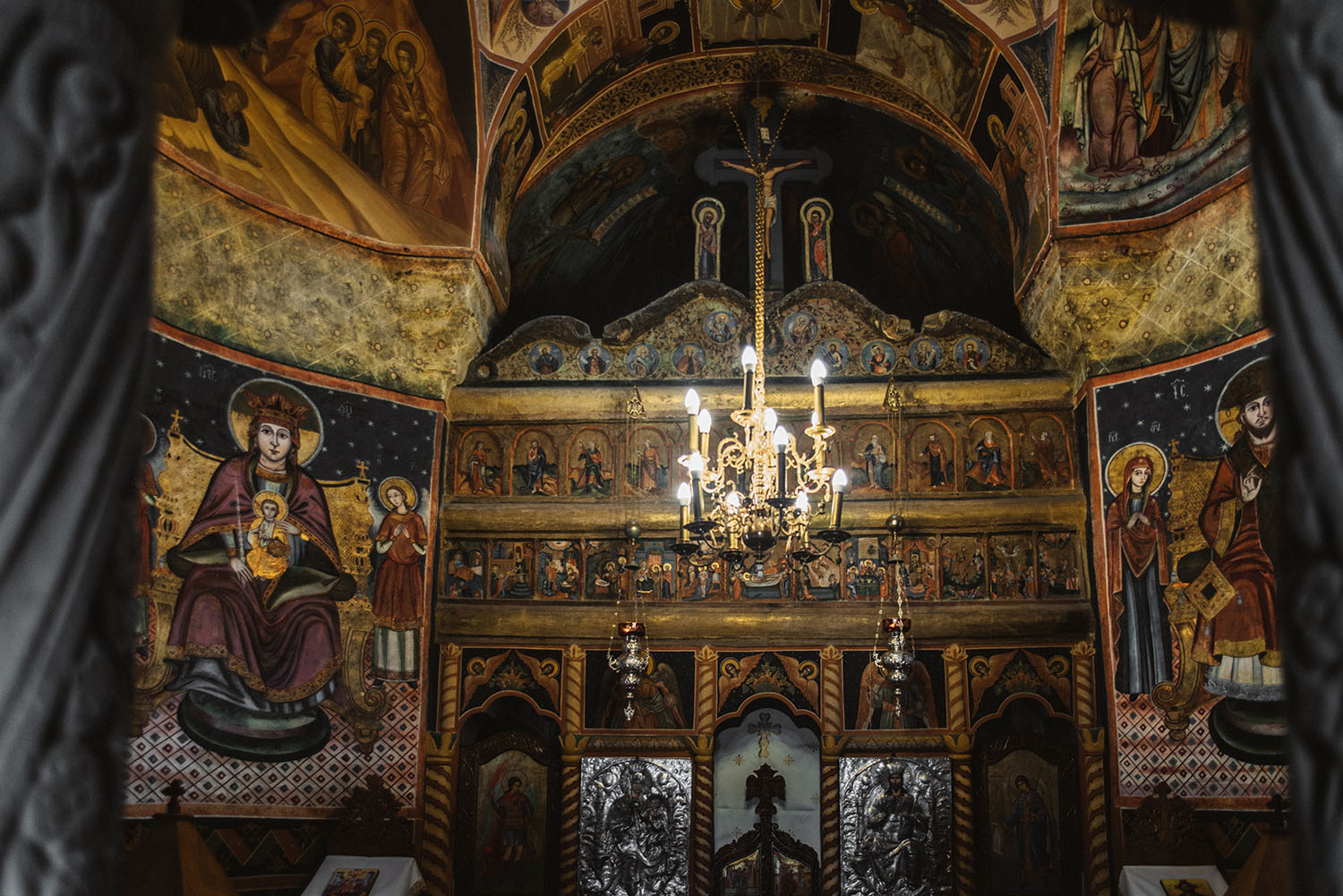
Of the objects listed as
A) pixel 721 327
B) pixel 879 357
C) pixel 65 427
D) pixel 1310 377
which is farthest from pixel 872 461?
pixel 65 427

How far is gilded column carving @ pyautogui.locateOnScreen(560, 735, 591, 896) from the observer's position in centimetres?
973

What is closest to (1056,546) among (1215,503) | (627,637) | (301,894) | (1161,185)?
(1215,503)

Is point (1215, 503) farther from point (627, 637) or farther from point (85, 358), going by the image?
point (85, 358)

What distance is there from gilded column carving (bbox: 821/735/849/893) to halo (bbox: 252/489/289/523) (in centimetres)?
506

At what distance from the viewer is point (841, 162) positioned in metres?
12.5

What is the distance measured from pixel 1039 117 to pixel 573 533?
5583 millimetres

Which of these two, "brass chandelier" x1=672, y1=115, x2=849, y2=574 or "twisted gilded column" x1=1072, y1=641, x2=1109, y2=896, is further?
"twisted gilded column" x1=1072, y1=641, x2=1109, y2=896

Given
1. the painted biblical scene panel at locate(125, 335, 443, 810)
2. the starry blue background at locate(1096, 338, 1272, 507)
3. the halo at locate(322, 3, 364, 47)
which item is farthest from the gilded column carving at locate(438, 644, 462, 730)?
the starry blue background at locate(1096, 338, 1272, 507)

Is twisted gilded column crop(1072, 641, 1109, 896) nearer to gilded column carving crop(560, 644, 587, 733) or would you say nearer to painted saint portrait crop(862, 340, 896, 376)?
painted saint portrait crop(862, 340, 896, 376)

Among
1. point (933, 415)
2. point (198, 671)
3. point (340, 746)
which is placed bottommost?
A: point (340, 746)

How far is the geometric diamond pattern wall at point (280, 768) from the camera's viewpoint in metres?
8.25

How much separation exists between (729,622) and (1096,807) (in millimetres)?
3440

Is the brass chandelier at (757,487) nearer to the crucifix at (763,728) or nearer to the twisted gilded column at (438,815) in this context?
the crucifix at (763,728)

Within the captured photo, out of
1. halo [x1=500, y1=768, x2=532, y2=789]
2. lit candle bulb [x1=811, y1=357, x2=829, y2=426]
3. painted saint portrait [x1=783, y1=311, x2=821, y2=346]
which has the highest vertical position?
painted saint portrait [x1=783, y1=311, x2=821, y2=346]
